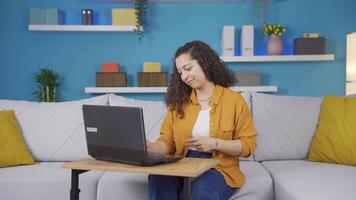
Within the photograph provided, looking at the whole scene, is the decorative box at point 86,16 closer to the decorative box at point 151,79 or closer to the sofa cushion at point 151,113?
the decorative box at point 151,79

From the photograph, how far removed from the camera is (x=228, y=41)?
141 inches

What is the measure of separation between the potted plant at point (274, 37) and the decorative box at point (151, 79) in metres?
0.93

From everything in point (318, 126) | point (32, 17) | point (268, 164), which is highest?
point (32, 17)

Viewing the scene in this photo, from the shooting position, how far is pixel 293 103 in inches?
104

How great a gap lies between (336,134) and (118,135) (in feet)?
4.56

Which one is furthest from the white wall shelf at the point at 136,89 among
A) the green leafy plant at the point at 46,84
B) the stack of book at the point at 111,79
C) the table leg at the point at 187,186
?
the table leg at the point at 187,186

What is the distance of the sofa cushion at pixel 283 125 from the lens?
255 cm

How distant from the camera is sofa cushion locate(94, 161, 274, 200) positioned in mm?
1996

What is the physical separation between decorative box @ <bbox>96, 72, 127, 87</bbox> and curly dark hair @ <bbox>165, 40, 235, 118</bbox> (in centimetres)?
157

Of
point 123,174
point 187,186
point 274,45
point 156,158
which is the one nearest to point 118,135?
point 156,158

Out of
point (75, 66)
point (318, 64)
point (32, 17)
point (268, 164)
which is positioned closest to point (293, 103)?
point (268, 164)

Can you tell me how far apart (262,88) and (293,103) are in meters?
0.91

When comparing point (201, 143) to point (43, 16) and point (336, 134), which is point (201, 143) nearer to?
point (336, 134)

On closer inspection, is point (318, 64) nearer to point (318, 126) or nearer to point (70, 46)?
point (318, 126)
